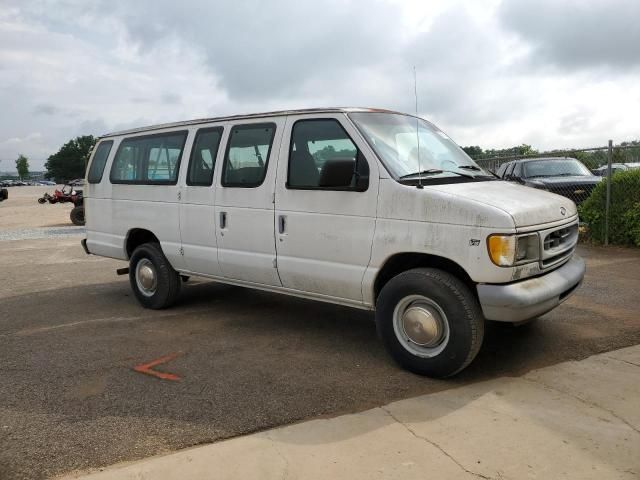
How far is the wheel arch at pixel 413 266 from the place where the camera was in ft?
13.7

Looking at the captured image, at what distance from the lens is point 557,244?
430 centimetres

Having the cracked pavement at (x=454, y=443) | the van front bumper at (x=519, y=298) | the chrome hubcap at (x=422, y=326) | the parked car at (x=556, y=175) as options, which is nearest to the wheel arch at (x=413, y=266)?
the van front bumper at (x=519, y=298)

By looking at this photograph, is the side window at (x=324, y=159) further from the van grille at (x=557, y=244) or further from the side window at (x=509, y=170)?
the side window at (x=509, y=170)

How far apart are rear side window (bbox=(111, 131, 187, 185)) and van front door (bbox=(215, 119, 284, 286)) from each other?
0.86 m

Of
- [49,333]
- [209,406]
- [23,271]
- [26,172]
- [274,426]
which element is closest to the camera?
[274,426]

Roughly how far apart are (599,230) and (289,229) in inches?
291

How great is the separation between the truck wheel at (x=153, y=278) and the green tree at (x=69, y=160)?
129 m

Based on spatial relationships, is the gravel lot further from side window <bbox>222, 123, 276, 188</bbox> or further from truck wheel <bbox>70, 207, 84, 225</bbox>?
truck wheel <bbox>70, 207, 84, 225</bbox>

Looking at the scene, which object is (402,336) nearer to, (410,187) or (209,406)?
(410,187)

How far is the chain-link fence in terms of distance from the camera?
951 centimetres

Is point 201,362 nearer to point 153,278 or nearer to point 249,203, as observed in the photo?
point 249,203

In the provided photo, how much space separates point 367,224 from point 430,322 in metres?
0.91

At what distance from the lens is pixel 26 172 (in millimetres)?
137750

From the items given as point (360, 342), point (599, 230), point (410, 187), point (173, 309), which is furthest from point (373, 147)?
point (599, 230)
